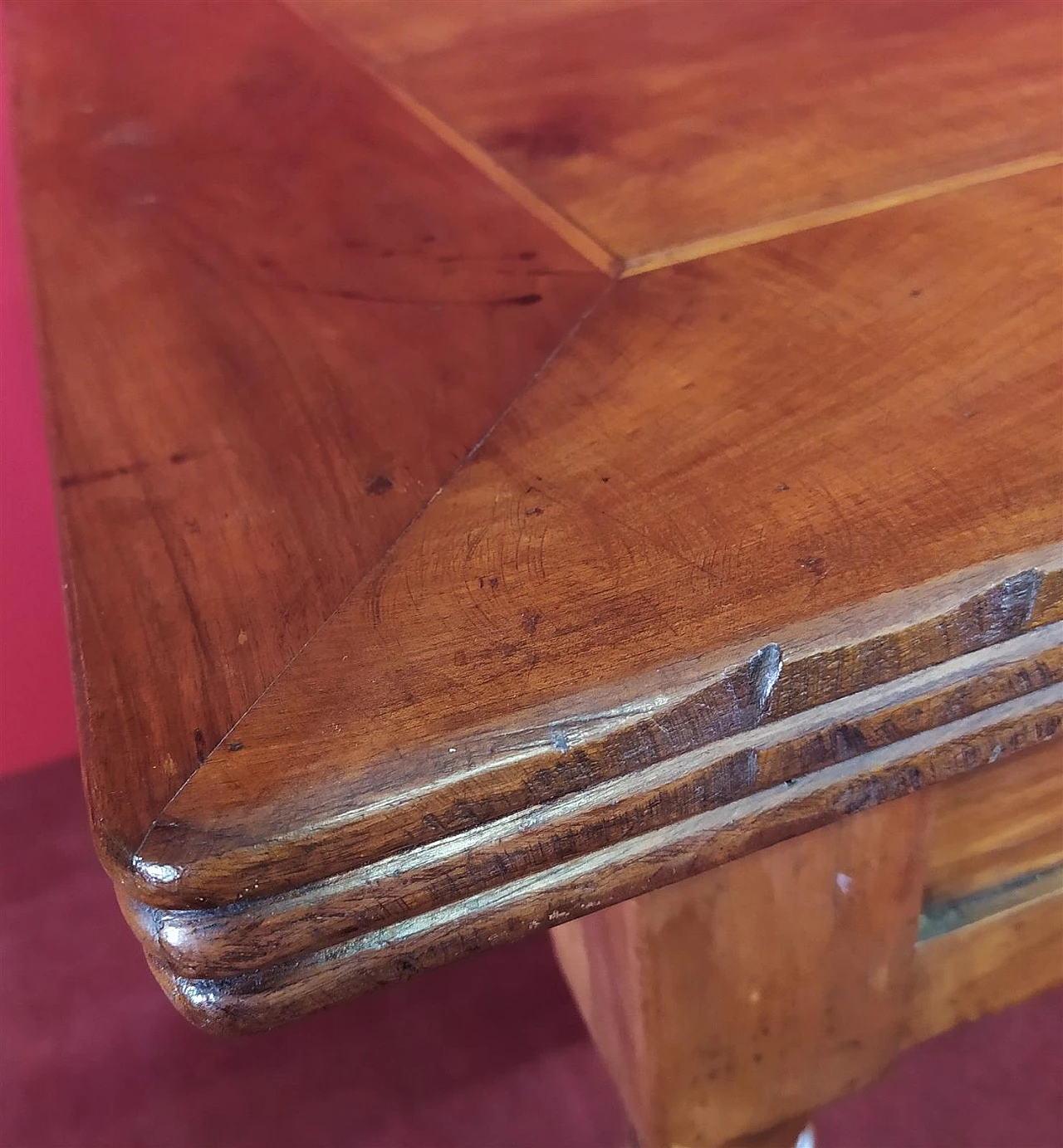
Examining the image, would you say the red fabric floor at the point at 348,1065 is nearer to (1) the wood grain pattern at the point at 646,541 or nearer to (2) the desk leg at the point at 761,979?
(2) the desk leg at the point at 761,979

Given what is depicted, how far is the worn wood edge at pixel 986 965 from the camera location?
0.39 meters

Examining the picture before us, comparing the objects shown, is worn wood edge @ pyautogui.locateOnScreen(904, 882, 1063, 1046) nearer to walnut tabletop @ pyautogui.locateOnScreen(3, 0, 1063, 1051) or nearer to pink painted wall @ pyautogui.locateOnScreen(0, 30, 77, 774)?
walnut tabletop @ pyautogui.locateOnScreen(3, 0, 1063, 1051)

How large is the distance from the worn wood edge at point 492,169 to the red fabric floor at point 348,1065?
0.53 meters

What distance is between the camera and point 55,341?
1.16 ft

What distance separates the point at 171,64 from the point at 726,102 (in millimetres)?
320

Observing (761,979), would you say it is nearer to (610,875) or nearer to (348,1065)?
(610,875)

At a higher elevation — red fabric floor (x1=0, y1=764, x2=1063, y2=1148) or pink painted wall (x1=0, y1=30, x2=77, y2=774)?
pink painted wall (x1=0, y1=30, x2=77, y2=774)

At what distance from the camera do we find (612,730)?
209mm

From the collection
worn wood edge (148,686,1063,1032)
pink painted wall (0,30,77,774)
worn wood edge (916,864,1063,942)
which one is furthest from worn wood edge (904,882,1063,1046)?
pink painted wall (0,30,77,774)

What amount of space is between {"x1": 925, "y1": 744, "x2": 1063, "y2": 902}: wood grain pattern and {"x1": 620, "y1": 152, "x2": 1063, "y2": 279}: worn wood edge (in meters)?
0.20

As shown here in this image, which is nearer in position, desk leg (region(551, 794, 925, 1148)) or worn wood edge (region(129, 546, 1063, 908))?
worn wood edge (region(129, 546, 1063, 908))

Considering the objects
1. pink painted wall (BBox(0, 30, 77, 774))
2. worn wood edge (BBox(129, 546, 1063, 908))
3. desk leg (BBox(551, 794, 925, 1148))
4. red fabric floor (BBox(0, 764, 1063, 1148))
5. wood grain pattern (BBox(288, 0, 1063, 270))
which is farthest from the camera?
pink painted wall (BBox(0, 30, 77, 774))

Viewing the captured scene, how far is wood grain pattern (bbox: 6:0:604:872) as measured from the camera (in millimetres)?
229

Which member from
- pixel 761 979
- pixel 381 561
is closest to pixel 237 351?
pixel 381 561
